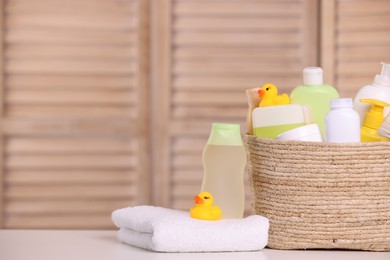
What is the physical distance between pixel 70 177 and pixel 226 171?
139 centimetres

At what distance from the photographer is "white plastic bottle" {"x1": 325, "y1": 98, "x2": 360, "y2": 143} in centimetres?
79

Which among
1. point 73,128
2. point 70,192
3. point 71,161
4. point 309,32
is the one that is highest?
point 309,32

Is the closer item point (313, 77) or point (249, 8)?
point (313, 77)

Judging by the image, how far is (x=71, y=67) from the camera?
223cm

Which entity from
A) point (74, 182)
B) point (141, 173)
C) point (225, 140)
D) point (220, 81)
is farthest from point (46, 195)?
point (225, 140)

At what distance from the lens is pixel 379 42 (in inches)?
85.8

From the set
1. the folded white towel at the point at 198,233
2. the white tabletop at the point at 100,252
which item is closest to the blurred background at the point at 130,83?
the white tabletop at the point at 100,252

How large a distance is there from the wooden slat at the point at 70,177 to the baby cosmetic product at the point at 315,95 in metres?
1.39

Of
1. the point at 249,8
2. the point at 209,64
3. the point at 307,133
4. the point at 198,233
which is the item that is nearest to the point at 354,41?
the point at 249,8

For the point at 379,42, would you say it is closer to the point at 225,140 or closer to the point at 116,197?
the point at 116,197

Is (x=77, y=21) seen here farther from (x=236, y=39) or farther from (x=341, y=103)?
(x=341, y=103)

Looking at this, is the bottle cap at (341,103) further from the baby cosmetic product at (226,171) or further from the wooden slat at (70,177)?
the wooden slat at (70,177)

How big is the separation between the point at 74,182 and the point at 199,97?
0.49m

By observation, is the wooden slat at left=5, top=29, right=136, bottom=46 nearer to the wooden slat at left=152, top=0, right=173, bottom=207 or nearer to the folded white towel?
the wooden slat at left=152, top=0, right=173, bottom=207
